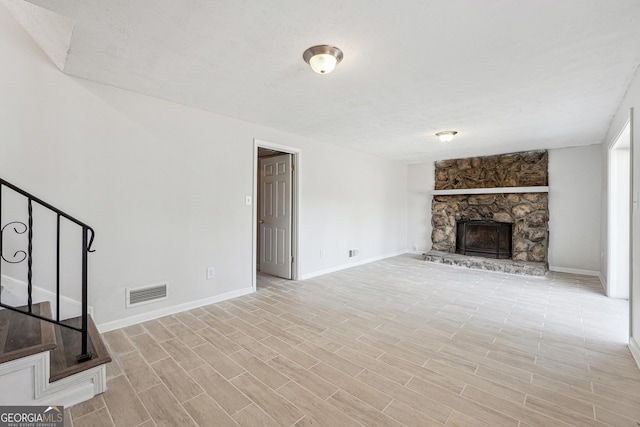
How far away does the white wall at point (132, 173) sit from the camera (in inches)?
93.0

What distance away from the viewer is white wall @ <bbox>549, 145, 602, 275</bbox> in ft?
16.7

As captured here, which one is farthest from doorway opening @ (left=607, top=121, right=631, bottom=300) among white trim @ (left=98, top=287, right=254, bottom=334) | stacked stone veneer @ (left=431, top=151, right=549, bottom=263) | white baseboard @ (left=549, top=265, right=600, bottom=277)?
white trim @ (left=98, top=287, right=254, bottom=334)

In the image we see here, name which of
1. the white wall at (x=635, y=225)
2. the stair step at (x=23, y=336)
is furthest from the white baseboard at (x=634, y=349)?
the stair step at (x=23, y=336)

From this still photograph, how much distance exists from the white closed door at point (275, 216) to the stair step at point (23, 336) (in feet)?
9.84

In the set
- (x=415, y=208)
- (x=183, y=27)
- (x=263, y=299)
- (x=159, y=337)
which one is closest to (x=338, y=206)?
(x=263, y=299)

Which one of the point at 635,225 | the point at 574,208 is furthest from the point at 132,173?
the point at 574,208

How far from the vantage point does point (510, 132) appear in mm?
4305

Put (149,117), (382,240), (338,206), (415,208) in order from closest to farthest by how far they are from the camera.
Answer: (149,117) < (338,206) < (382,240) < (415,208)

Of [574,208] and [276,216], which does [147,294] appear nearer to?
[276,216]

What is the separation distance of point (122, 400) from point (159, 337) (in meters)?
0.87

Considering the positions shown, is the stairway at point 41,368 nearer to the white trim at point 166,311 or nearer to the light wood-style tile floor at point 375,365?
the light wood-style tile floor at point 375,365

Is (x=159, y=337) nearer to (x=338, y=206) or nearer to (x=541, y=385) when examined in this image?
(x=541, y=385)

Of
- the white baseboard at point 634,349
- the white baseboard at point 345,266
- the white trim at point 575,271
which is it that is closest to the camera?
the white baseboard at point 634,349

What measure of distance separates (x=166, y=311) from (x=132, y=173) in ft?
5.03
